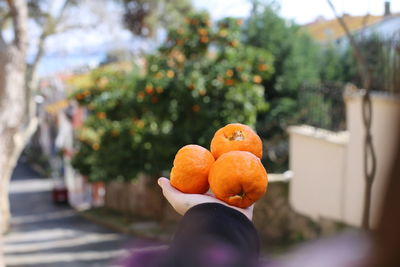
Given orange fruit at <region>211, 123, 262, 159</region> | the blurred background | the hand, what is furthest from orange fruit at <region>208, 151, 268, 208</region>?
the blurred background

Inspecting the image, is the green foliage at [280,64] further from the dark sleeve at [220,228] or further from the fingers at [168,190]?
the dark sleeve at [220,228]

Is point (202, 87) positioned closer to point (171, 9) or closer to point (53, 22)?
point (53, 22)

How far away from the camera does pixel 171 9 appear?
1889 centimetres

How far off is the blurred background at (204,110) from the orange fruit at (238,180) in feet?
11.4

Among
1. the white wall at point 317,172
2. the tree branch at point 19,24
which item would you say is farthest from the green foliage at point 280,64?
the tree branch at point 19,24

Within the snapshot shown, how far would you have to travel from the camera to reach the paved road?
11391 mm

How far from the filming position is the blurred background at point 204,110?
701 cm

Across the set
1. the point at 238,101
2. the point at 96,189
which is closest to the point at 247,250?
the point at 238,101

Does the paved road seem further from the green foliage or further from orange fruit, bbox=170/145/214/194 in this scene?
orange fruit, bbox=170/145/214/194

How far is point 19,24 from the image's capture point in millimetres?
7430

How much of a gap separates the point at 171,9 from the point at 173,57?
8.06 m

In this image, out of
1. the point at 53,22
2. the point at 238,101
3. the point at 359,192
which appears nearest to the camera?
the point at 359,192

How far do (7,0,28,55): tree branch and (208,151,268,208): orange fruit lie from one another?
5.67 m

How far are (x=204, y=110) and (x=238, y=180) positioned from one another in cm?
937
